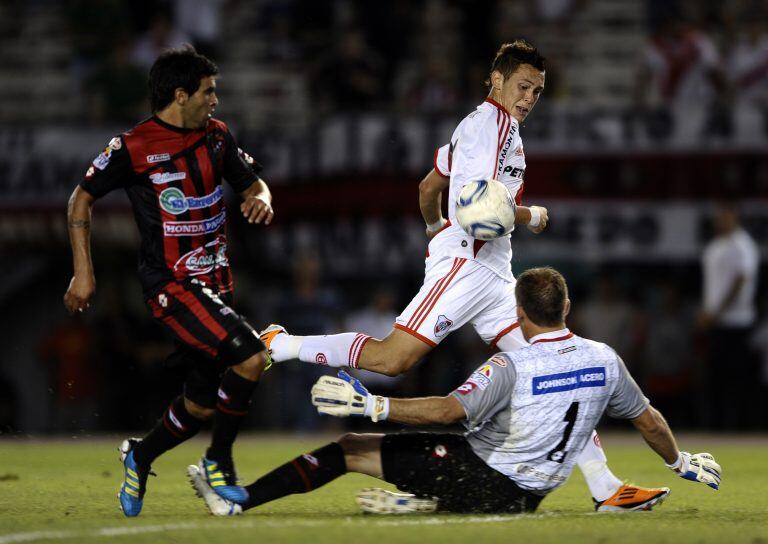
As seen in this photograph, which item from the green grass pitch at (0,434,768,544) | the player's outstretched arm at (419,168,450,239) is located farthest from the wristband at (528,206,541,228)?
the green grass pitch at (0,434,768,544)

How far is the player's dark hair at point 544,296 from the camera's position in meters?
6.32

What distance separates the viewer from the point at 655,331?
47.2 feet

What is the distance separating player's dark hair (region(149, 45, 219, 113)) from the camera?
6.96 m

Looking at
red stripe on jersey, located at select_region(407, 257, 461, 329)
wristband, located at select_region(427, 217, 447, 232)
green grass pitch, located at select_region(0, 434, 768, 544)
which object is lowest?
A: green grass pitch, located at select_region(0, 434, 768, 544)

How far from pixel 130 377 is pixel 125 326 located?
632 millimetres

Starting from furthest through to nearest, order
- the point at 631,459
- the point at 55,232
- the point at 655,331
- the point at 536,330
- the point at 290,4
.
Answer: the point at 290,4 → the point at 55,232 → the point at 655,331 → the point at 631,459 → the point at 536,330

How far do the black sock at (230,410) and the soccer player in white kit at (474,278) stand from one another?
0.55m

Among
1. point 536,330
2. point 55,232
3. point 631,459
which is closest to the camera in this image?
point 536,330

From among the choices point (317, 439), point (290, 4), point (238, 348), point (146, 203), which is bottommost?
point (317, 439)

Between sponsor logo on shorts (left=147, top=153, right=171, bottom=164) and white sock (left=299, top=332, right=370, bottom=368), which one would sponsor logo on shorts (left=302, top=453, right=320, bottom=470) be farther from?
sponsor logo on shorts (left=147, top=153, right=171, bottom=164)

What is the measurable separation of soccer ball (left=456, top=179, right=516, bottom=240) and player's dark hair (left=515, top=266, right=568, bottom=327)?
0.53 meters

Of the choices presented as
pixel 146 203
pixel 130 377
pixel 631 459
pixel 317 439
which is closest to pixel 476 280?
pixel 146 203

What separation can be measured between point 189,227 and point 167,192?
210mm

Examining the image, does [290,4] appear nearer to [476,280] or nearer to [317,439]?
[317,439]
